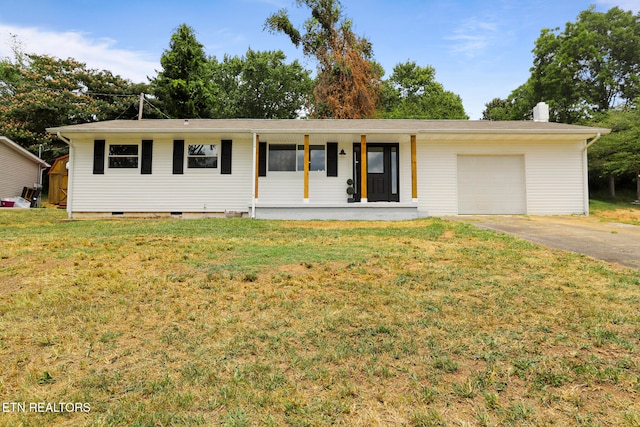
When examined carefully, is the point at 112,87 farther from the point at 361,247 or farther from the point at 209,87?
the point at 361,247

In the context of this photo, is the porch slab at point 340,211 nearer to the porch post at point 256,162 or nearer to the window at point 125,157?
the porch post at point 256,162

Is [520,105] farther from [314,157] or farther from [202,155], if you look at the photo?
[202,155]

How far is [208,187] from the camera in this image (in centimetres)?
1065

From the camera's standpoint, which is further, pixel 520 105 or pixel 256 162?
pixel 520 105

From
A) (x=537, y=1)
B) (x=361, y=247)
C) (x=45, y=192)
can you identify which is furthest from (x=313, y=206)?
(x=45, y=192)

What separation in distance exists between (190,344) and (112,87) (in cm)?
2765

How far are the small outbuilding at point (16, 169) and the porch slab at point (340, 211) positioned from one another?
15772mm

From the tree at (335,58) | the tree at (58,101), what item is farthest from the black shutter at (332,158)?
the tree at (58,101)

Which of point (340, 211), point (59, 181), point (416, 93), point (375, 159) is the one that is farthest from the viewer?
point (416, 93)

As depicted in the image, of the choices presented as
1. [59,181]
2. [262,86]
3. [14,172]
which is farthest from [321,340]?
[262,86]

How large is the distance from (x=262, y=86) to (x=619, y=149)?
75.7 ft

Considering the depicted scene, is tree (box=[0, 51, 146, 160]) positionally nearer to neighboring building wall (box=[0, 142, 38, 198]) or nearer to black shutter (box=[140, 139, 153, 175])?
neighboring building wall (box=[0, 142, 38, 198])

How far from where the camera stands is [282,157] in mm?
10891

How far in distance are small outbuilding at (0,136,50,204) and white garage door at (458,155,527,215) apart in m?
20.7
